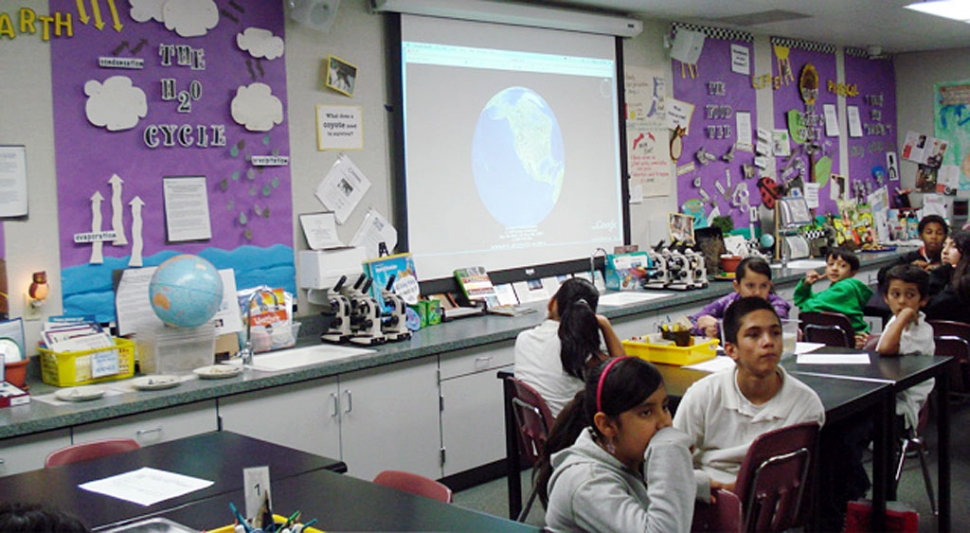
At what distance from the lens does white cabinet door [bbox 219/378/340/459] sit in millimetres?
3572

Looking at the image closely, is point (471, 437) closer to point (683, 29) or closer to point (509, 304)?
point (509, 304)

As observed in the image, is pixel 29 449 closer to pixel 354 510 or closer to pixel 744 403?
pixel 354 510

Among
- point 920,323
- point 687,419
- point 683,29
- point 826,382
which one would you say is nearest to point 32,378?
point 687,419

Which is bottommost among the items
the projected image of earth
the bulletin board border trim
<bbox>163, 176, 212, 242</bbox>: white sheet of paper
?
<bbox>163, 176, 212, 242</bbox>: white sheet of paper

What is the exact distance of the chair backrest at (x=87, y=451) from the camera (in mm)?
2850

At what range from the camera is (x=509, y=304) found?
538 centimetres

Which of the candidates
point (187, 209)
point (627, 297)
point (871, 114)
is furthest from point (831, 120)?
point (187, 209)

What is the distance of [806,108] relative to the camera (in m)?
8.00

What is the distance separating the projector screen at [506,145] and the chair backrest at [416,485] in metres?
2.53

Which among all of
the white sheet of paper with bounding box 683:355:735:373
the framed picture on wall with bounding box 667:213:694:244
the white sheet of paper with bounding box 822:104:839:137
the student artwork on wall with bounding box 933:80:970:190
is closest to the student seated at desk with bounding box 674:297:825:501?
the white sheet of paper with bounding box 683:355:735:373

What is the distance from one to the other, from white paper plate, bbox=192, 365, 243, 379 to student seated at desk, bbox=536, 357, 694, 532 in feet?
5.99

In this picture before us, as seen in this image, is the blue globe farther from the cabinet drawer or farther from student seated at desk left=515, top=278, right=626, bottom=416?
student seated at desk left=515, top=278, right=626, bottom=416

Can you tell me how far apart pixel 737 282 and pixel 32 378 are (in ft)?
10.5

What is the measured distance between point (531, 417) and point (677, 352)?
2.22ft
